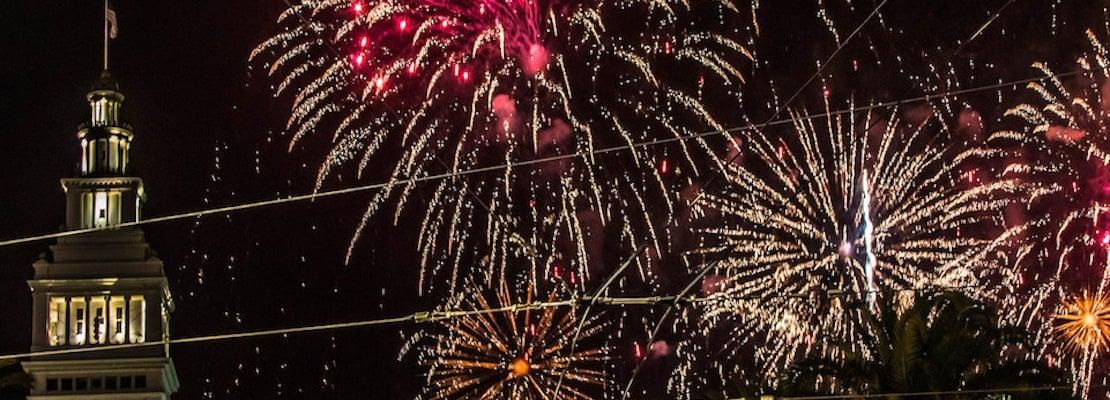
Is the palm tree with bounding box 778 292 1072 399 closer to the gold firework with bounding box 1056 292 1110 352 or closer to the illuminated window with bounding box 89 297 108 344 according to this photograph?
the gold firework with bounding box 1056 292 1110 352

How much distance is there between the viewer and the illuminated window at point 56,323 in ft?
314

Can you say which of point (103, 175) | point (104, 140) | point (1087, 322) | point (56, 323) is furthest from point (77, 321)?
point (1087, 322)

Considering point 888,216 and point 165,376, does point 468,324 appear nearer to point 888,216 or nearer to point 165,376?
point 888,216

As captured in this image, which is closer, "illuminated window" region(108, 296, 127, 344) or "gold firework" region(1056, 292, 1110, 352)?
"gold firework" region(1056, 292, 1110, 352)

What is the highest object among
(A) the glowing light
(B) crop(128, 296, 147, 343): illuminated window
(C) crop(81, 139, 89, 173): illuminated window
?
(C) crop(81, 139, 89, 173): illuminated window

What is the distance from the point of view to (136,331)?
97.1 m

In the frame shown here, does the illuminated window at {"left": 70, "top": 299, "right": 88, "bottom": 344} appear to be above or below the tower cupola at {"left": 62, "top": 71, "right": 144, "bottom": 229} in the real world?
below

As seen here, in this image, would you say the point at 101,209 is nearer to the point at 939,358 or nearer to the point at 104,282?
the point at 104,282

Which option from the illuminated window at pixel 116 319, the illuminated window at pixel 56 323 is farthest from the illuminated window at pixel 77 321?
the illuminated window at pixel 116 319

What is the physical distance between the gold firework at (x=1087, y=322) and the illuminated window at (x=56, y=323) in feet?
212

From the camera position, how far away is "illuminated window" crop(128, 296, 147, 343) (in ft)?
318

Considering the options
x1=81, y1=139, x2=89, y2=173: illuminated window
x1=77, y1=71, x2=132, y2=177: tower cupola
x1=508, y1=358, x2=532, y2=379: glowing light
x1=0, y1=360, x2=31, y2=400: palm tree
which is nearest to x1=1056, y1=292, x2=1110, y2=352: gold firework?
x1=508, y1=358, x2=532, y2=379: glowing light

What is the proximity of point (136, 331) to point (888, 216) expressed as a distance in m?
62.1

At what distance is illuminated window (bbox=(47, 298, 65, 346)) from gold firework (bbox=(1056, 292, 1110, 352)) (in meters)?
64.7
